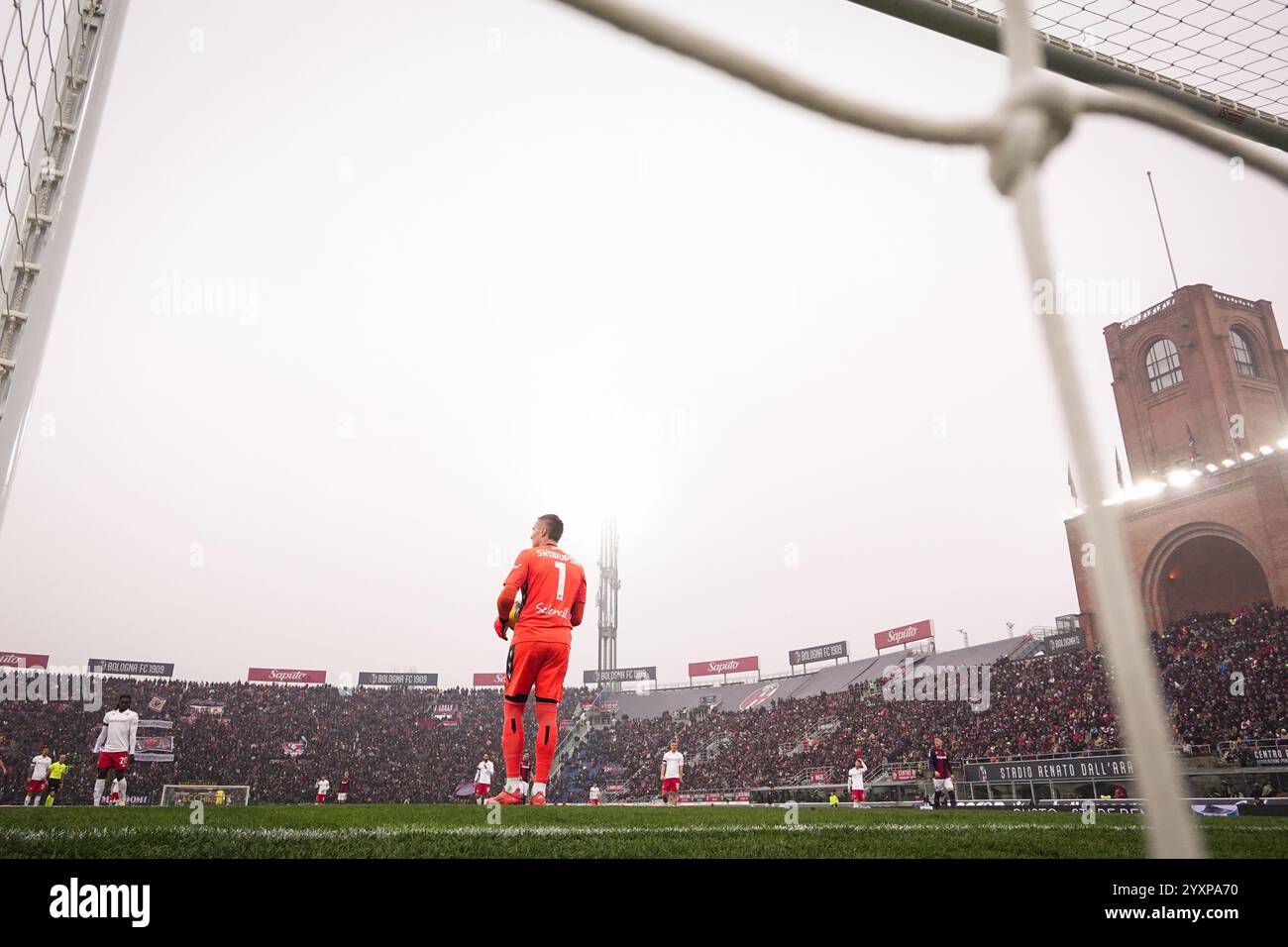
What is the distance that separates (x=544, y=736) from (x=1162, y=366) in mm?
37150

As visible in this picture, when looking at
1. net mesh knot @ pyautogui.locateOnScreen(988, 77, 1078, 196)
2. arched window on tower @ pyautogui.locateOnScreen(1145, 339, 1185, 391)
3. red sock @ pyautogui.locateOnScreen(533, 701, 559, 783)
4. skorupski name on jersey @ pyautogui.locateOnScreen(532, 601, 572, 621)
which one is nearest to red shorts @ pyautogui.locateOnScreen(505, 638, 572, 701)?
red sock @ pyautogui.locateOnScreen(533, 701, 559, 783)

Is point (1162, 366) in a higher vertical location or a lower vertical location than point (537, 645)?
higher

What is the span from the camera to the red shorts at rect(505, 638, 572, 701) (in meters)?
6.13

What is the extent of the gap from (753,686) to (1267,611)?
29.2 meters

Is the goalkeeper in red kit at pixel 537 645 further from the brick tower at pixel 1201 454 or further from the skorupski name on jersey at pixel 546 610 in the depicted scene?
the brick tower at pixel 1201 454

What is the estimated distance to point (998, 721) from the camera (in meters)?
26.6

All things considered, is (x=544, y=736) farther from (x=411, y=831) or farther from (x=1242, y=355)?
(x=1242, y=355)

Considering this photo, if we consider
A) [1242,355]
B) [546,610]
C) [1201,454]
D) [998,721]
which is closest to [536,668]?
[546,610]

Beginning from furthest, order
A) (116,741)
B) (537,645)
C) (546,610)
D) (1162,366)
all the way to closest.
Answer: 1. (1162,366)
2. (116,741)
3. (546,610)
4. (537,645)

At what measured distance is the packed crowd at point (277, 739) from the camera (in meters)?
35.0

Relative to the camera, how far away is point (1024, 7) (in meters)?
1.50
